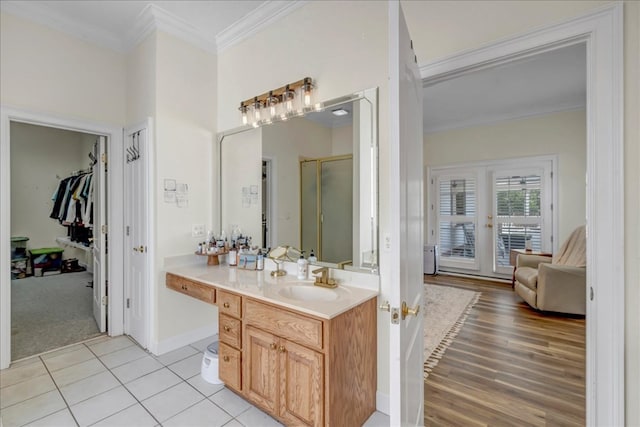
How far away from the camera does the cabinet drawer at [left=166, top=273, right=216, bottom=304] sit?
2.12m

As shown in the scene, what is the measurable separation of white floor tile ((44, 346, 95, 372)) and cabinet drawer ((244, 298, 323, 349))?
178 centimetres

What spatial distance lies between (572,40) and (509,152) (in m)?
4.11

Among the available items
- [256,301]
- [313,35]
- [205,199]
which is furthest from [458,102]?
[256,301]

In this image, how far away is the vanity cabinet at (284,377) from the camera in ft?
4.89

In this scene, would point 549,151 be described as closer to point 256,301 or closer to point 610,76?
point 610,76

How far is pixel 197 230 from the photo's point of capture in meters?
2.87

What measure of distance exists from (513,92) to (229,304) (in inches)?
Answer: 172

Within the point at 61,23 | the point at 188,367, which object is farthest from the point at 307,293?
the point at 61,23

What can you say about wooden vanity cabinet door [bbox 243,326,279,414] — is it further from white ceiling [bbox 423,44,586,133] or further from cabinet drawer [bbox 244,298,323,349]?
white ceiling [bbox 423,44,586,133]

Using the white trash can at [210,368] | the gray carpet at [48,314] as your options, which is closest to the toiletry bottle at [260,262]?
the white trash can at [210,368]

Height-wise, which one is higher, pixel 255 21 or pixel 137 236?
pixel 255 21

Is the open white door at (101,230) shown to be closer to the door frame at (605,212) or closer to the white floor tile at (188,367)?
the white floor tile at (188,367)

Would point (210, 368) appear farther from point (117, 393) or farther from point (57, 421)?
point (57, 421)

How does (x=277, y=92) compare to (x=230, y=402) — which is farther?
(x=277, y=92)
